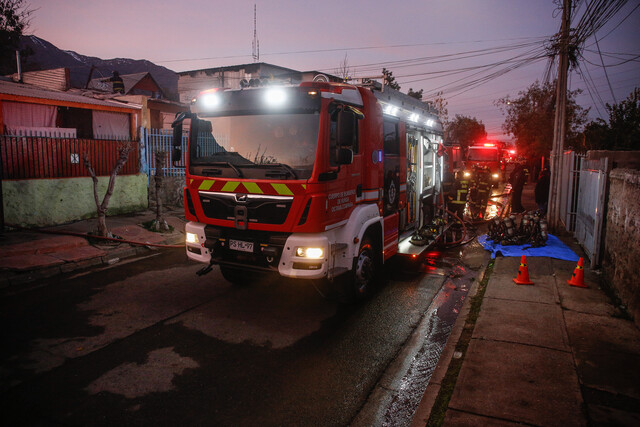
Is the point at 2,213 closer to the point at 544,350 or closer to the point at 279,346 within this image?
the point at 279,346

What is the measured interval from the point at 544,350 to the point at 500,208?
13957mm

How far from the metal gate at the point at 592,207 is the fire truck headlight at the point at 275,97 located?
226 inches

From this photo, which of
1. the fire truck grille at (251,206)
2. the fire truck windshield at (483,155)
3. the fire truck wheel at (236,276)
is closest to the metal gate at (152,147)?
the fire truck wheel at (236,276)

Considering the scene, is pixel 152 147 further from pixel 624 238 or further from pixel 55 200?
pixel 624 238

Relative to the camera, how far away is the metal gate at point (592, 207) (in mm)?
7168

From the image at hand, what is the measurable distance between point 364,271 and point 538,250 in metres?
4.87

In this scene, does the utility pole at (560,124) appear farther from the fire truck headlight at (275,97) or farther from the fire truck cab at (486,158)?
the fire truck cab at (486,158)

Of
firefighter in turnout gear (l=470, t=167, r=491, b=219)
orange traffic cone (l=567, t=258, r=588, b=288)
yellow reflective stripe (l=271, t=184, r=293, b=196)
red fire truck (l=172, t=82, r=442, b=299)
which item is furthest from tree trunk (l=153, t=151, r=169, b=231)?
firefighter in turnout gear (l=470, t=167, r=491, b=219)

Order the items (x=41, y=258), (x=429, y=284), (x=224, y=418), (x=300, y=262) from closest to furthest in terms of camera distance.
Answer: (x=224, y=418) → (x=300, y=262) → (x=429, y=284) → (x=41, y=258)

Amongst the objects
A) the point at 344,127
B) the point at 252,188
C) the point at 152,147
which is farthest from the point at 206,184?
the point at 152,147

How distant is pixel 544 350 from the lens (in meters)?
4.39

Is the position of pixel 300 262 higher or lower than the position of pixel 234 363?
higher

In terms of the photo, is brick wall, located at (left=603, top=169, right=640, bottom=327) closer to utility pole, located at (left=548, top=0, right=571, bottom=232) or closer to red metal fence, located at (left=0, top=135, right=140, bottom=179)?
utility pole, located at (left=548, top=0, right=571, bottom=232)

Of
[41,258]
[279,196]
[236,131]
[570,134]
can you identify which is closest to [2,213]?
[41,258]
